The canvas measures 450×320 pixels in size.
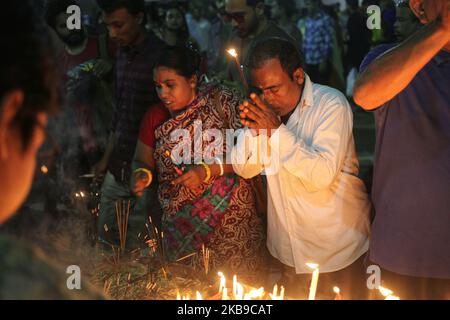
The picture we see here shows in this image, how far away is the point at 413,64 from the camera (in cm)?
264

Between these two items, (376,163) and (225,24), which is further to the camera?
(225,24)

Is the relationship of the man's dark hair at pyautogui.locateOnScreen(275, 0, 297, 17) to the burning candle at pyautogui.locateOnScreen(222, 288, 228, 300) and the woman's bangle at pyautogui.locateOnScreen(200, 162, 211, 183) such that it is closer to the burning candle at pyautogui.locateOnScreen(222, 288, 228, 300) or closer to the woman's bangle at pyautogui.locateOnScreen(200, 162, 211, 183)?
the woman's bangle at pyautogui.locateOnScreen(200, 162, 211, 183)

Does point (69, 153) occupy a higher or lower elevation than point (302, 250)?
higher

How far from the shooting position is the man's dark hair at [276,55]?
3561 millimetres

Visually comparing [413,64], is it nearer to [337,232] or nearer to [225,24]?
[337,232]

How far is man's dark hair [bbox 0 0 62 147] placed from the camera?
1.32 metres

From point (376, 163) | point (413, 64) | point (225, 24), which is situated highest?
point (225, 24)

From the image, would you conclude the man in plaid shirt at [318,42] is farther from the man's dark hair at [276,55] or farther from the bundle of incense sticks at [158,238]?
the man's dark hair at [276,55]

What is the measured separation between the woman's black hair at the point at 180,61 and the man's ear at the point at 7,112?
2648 mm

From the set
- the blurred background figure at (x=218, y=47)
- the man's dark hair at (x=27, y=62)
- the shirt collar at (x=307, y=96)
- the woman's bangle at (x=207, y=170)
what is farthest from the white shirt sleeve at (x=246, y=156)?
the blurred background figure at (x=218, y=47)

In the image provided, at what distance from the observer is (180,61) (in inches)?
157

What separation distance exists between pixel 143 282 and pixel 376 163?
1.14 m

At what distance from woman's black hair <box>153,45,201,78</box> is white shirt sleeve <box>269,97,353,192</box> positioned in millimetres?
807

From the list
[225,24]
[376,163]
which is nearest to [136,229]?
[376,163]
